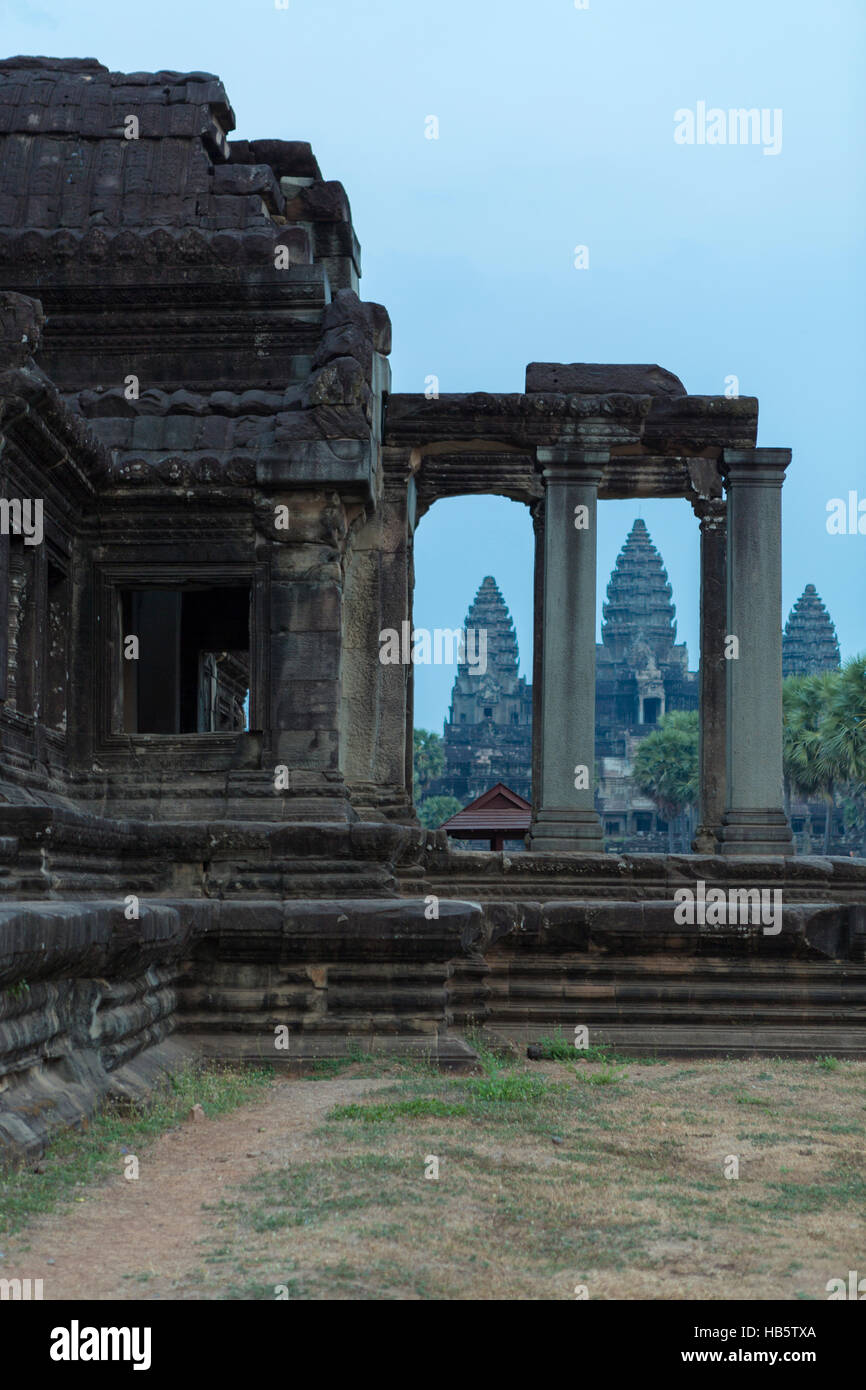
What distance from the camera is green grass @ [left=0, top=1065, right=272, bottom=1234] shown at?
483cm

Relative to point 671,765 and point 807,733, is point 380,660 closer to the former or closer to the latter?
point 807,733

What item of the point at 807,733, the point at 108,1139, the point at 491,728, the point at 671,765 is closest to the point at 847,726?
the point at 807,733

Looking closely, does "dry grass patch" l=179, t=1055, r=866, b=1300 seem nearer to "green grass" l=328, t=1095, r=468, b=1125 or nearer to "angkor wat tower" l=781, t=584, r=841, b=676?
"green grass" l=328, t=1095, r=468, b=1125

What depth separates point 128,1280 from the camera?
409cm

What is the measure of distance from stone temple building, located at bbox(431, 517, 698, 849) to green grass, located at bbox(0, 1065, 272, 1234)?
3629 inches

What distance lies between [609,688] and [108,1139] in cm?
10545

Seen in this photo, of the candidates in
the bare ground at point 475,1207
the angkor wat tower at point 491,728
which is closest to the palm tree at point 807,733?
the bare ground at point 475,1207

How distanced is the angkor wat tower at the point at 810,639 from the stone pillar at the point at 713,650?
77.5m

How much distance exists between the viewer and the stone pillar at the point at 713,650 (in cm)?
1351

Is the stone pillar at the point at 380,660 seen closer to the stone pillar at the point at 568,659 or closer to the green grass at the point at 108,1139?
the stone pillar at the point at 568,659

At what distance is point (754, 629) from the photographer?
1272cm

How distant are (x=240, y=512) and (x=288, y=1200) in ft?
21.3

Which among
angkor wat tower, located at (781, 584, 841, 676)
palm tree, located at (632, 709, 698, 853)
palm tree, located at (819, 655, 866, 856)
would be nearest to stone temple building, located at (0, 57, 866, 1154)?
palm tree, located at (819, 655, 866, 856)
